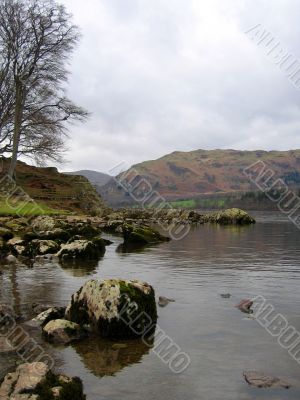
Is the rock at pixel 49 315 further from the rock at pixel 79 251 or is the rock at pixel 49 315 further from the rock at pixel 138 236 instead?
the rock at pixel 138 236

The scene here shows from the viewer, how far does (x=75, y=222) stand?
42.3 m

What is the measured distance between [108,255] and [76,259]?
314cm

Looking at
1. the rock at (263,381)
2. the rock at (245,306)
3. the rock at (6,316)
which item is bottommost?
the rock at (263,381)

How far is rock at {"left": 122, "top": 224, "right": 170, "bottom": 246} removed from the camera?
36.9m

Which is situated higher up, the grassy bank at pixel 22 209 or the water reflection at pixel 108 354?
the grassy bank at pixel 22 209

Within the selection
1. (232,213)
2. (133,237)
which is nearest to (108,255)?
(133,237)

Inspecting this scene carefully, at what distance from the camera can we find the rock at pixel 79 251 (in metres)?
25.3

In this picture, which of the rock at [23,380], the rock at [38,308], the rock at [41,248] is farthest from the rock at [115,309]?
the rock at [41,248]

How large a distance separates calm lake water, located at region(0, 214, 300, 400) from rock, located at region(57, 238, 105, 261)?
1.74m

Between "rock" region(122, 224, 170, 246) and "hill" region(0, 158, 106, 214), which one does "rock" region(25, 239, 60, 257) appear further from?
"hill" region(0, 158, 106, 214)

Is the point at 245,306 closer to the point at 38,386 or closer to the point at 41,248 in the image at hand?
the point at 38,386

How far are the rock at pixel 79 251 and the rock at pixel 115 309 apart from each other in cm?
1305

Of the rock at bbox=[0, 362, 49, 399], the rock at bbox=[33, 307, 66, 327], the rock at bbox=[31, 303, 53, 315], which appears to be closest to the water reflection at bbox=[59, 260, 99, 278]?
the rock at bbox=[31, 303, 53, 315]

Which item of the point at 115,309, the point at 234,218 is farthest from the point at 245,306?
the point at 234,218
